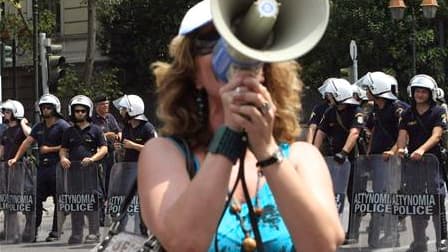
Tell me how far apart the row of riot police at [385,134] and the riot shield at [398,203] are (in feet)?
0.04

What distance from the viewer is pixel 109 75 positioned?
33.6 meters

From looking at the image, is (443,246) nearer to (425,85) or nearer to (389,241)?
(389,241)

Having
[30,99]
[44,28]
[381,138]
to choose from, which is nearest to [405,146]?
[381,138]

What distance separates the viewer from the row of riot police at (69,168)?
12812 millimetres

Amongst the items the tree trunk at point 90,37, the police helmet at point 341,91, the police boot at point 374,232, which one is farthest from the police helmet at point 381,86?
the tree trunk at point 90,37

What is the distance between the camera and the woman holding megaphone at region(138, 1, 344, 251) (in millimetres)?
2188

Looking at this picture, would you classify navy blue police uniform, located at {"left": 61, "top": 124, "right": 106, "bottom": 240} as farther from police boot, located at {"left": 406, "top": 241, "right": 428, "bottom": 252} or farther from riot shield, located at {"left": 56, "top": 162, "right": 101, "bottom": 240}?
police boot, located at {"left": 406, "top": 241, "right": 428, "bottom": 252}

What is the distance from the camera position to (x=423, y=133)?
10320 millimetres

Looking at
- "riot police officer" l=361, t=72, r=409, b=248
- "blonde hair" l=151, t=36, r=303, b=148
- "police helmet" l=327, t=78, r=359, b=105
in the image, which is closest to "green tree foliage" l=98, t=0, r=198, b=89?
"police helmet" l=327, t=78, r=359, b=105

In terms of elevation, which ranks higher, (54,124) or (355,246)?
(54,124)

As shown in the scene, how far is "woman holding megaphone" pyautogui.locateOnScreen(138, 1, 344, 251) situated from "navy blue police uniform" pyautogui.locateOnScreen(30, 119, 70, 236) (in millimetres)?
10823

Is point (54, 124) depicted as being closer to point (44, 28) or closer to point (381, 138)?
point (381, 138)

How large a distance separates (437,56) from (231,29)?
102 ft

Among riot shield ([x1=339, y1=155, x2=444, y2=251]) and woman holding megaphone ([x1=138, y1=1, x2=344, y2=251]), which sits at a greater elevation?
woman holding megaphone ([x1=138, y1=1, x2=344, y2=251])
